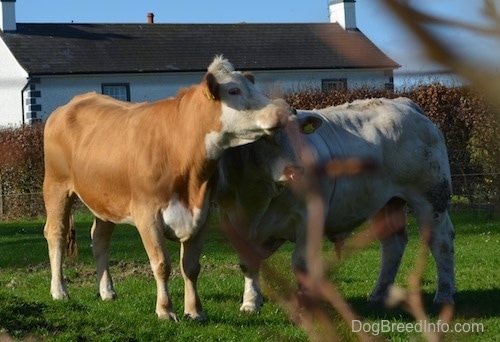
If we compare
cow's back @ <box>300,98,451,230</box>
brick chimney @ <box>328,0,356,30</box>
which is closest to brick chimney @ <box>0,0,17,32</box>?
cow's back @ <box>300,98,451,230</box>

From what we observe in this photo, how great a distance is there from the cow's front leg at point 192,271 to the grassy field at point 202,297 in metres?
0.17

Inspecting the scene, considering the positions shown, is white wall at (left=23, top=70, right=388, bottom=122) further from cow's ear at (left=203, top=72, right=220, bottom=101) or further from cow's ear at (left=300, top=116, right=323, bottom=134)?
cow's ear at (left=203, top=72, right=220, bottom=101)

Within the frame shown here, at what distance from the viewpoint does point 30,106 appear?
104 ft

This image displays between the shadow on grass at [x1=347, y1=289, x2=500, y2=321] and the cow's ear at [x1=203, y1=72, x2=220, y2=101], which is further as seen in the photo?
the shadow on grass at [x1=347, y1=289, x2=500, y2=321]

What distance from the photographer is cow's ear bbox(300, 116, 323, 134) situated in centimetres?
670

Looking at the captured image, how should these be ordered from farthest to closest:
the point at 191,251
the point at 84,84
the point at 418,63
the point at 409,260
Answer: the point at 84,84, the point at 409,260, the point at 191,251, the point at 418,63

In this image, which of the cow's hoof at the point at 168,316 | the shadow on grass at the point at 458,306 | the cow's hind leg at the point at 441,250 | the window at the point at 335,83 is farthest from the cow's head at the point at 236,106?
the cow's hind leg at the point at 441,250

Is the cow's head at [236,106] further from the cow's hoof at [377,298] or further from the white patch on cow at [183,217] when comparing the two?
the cow's hoof at [377,298]

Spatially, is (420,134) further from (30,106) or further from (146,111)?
(30,106)

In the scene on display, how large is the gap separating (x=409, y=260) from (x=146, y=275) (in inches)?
120

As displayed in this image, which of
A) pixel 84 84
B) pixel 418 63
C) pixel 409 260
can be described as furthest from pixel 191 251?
pixel 84 84

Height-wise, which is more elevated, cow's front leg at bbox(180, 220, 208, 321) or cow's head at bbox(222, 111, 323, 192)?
cow's head at bbox(222, 111, 323, 192)

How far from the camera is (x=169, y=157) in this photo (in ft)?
23.4

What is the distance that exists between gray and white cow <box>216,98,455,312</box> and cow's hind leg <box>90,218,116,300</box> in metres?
1.51
